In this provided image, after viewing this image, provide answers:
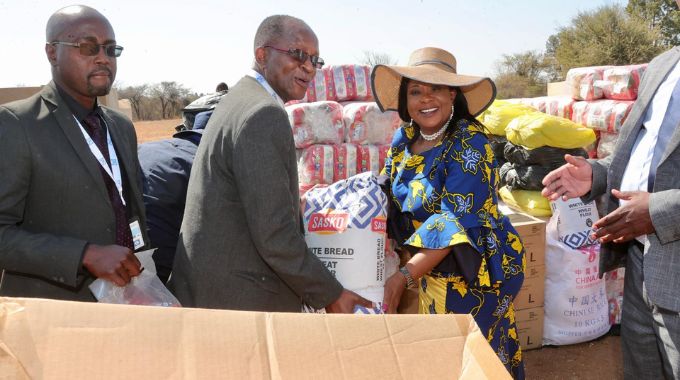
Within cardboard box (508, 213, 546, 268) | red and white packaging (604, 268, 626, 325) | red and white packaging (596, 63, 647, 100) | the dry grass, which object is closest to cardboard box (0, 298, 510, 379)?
cardboard box (508, 213, 546, 268)

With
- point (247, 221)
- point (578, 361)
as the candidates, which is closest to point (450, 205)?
point (247, 221)

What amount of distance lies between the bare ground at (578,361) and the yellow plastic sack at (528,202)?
0.95 m

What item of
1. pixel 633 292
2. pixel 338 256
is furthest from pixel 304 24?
pixel 633 292

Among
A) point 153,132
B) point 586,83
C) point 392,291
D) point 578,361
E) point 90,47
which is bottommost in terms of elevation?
point 578,361

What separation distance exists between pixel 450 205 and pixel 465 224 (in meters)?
0.08

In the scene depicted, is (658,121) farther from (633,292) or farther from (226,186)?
(226,186)

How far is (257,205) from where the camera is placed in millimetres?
1512

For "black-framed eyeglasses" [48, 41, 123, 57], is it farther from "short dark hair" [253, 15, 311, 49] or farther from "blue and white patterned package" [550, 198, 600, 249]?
"blue and white patterned package" [550, 198, 600, 249]

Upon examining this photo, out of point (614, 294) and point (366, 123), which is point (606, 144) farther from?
point (366, 123)

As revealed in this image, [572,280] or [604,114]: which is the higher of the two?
[604,114]

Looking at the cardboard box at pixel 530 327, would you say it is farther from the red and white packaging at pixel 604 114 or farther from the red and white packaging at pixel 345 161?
the red and white packaging at pixel 345 161

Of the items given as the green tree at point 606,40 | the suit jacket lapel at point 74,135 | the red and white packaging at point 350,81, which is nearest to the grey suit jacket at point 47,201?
the suit jacket lapel at point 74,135

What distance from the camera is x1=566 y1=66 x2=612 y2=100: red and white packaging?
4.30 metres

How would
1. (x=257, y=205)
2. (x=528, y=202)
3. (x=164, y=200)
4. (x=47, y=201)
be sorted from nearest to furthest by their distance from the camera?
(x=257, y=205) < (x=47, y=201) < (x=164, y=200) < (x=528, y=202)
